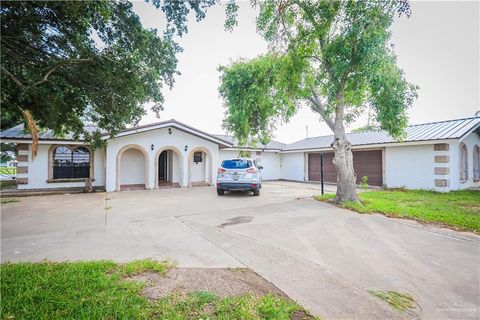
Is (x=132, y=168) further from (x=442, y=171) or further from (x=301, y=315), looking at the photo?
(x=442, y=171)

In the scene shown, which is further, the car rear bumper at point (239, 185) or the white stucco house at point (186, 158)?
the white stucco house at point (186, 158)

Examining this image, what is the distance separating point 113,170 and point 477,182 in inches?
881

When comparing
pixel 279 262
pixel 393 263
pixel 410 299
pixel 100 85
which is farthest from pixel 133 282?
pixel 100 85

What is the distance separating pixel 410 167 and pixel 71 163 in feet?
65.6

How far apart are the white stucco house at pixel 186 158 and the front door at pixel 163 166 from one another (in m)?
0.15

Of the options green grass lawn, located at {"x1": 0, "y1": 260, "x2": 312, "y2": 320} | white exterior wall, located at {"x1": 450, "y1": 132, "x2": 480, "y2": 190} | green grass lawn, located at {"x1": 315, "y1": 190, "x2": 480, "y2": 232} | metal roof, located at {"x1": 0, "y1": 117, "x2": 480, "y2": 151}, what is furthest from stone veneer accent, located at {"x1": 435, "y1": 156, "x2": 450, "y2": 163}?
green grass lawn, located at {"x1": 0, "y1": 260, "x2": 312, "y2": 320}

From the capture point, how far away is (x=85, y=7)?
3.87 metres

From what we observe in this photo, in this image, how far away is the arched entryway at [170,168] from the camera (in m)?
14.4

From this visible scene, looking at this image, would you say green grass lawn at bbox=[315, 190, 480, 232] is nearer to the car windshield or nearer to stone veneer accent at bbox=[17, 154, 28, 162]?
the car windshield

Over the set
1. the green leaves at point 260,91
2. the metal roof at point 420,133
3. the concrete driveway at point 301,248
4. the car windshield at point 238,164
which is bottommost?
the concrete driveway at point 301,248

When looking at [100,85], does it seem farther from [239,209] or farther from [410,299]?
[410,299]

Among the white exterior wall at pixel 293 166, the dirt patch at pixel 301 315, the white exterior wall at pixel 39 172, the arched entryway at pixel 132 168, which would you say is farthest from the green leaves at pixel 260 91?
the white exterior wall at pixel 39 172

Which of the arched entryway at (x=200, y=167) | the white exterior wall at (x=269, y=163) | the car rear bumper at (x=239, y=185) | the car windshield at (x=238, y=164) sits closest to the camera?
the car rear bumper at (x=239, y=185)

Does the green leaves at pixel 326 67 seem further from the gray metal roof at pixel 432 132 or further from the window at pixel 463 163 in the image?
the window at pixel 463 163
